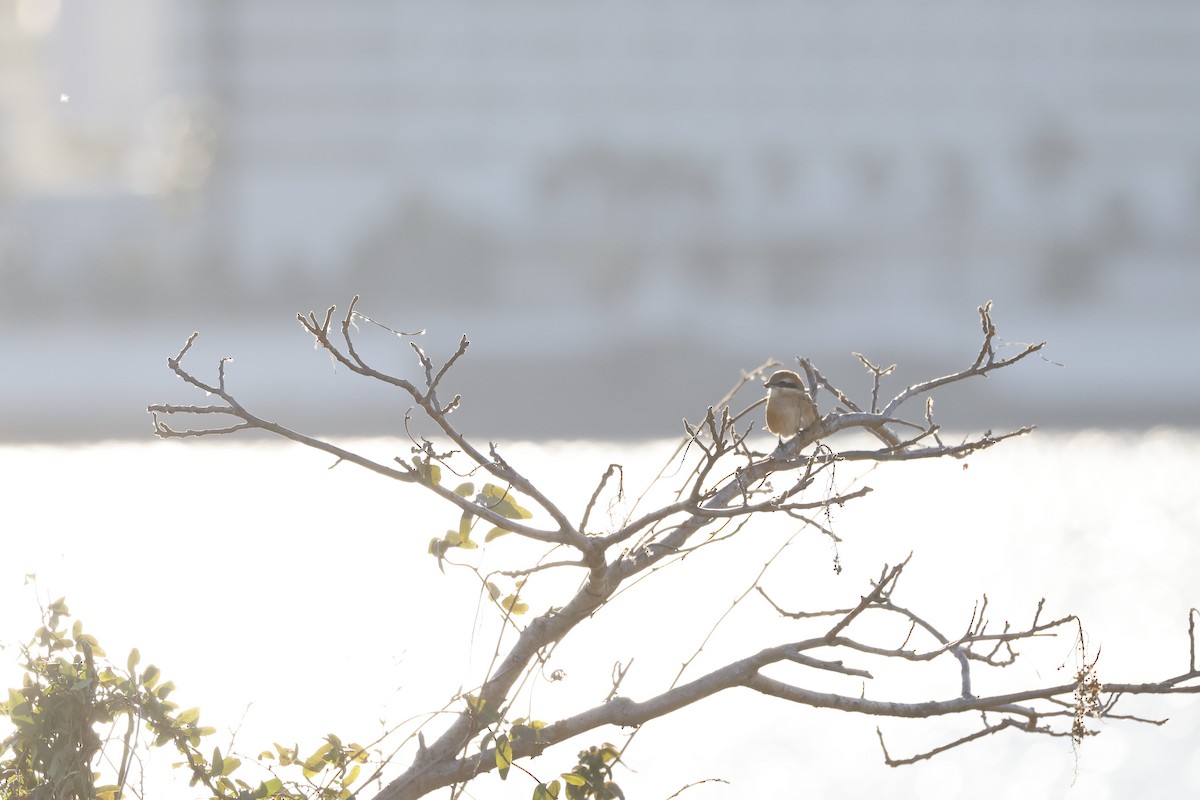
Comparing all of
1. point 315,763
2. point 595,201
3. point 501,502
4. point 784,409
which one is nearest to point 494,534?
point 501,502

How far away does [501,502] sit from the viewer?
175cm

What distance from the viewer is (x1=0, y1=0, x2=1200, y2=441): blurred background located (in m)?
34.5

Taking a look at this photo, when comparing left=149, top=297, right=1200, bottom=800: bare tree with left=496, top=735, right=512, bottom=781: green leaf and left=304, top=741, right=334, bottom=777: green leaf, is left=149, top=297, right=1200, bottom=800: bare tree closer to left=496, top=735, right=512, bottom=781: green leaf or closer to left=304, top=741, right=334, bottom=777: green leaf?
left=496, top=735, right=512, bottom=781: green leaf

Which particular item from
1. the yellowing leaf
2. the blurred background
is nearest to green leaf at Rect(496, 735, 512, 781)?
the yellowing leaf

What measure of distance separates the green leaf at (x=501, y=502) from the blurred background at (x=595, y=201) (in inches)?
872

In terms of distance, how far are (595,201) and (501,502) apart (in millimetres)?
45600

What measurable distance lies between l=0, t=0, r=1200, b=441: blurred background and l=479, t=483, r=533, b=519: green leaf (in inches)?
872

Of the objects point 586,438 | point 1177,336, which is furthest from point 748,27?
point 586,438

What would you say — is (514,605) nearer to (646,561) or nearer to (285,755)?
(646,561)

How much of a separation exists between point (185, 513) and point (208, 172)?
3529cm

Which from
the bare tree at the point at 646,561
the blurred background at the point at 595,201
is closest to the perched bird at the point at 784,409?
the bare tree at the point at 646,561

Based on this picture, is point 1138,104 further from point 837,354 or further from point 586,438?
point 586,438

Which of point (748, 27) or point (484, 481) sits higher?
point (748, 27)

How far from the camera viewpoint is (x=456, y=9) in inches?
2320
